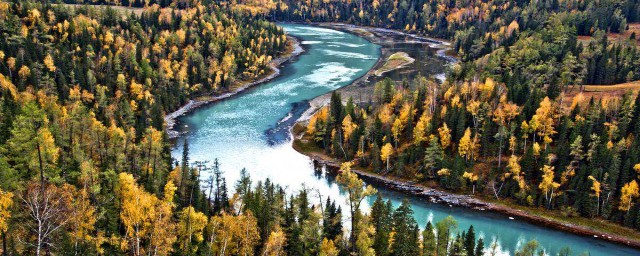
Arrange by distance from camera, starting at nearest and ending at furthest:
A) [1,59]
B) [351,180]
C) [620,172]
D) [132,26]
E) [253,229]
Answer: [351,180], [253,229], [620,172], [1,59], [132,26]

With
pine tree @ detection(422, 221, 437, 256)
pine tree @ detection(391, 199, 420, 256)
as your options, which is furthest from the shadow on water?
pine tree @ detection(422, 221, 437, 256)

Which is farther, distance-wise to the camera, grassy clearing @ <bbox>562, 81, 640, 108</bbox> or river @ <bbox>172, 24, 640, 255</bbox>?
grassy clearing @ <bbox>562, 81, 640, 108</bbox>

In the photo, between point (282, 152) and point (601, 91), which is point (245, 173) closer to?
point (282, 152)

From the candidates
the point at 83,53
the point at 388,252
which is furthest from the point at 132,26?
the point at 388,252

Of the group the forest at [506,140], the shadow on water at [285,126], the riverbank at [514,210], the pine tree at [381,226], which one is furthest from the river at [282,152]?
the pine tree at [381,226]

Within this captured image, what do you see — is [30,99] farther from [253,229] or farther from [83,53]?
[253,229]

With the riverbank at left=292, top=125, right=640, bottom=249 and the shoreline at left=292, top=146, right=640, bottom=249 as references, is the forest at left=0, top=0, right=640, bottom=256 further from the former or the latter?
the shoreline at left=292, top=146, right=640, bottom=249

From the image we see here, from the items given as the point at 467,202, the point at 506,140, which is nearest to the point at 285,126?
the point at 506,140
